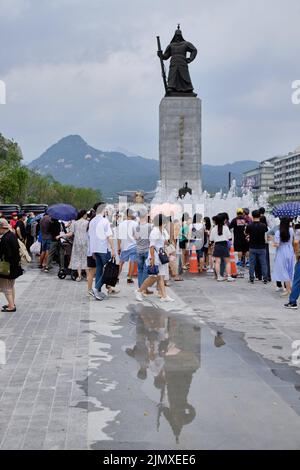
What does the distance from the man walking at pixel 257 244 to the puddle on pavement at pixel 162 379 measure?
4.93 metres

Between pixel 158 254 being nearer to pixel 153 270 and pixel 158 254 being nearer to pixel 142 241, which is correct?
pixel 153 270

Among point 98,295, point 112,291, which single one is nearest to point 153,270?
point 98,295

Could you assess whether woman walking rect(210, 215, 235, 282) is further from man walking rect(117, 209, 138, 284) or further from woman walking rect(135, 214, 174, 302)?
woman walking rect(135, 214, 174, 302)

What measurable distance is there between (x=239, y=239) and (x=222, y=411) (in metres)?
11.1

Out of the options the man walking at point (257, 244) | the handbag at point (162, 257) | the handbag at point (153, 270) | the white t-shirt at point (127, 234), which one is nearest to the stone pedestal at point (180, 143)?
the man walking at point (257, 244)

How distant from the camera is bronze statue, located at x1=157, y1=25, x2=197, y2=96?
3228 cm

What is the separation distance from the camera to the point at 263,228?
13023 mm

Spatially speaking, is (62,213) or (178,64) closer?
(62,213)

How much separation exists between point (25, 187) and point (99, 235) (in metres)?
54.2

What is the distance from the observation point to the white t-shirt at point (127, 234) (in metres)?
12.8

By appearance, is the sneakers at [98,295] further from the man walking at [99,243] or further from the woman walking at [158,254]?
the woman walking at [158,254]

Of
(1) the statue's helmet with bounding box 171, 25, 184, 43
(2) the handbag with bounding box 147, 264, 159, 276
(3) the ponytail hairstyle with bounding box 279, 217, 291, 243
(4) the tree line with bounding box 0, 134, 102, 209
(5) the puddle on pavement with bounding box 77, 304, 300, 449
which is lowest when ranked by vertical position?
(5) the puddle on pavement with bounding box 77, 304, 300, 449

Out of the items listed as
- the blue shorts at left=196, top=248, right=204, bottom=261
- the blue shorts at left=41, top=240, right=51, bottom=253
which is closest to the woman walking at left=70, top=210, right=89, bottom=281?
the blue shorts at left=41, top=240, right=51, bottom=253

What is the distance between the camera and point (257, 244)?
43.4 feet
